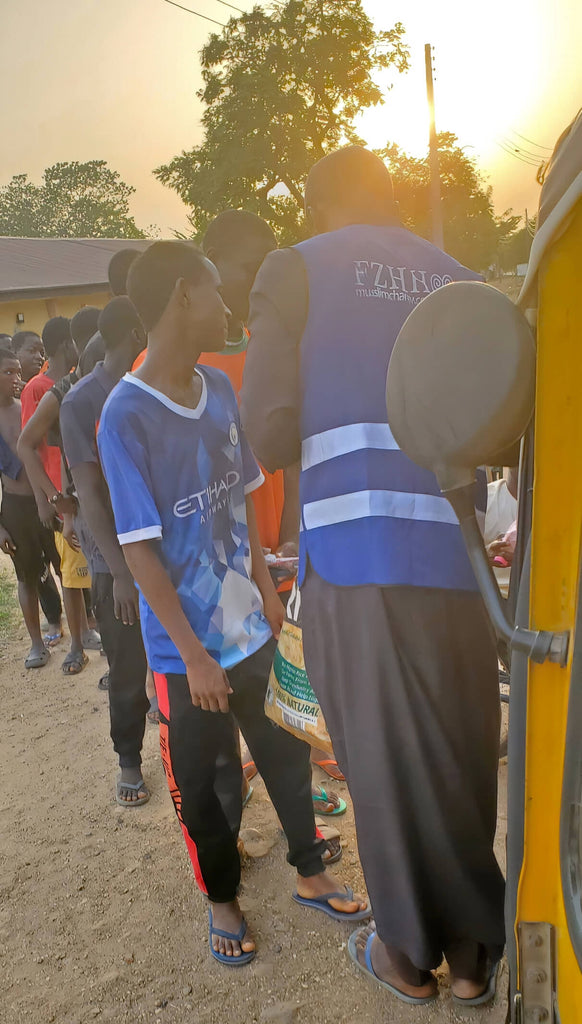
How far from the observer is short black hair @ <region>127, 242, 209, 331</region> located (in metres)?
2.03

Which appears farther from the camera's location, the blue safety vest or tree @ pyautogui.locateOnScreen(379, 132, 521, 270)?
tree @ pyautogui.locateOnScreen(379, 132, 521, 270)

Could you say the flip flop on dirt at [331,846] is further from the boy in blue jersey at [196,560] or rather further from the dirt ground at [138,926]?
the boy in blue jersey at [196,560]

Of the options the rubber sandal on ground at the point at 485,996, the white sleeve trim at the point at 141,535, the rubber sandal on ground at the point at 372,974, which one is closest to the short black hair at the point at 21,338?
the white sleeve trim at the point at 141,535

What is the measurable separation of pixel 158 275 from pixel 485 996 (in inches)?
80.1

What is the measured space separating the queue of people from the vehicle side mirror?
587 mm

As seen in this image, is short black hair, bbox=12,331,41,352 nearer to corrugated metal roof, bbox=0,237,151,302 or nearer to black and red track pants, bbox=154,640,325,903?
black and red track pants, bbox=154,640,325,903

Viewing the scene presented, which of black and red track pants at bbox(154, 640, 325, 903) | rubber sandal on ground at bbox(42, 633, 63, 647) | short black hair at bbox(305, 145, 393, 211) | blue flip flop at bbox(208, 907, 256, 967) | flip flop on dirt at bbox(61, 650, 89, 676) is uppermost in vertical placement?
short black hair at bbox(305, 145, 393, 211)

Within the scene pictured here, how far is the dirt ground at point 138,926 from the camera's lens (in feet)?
6.88

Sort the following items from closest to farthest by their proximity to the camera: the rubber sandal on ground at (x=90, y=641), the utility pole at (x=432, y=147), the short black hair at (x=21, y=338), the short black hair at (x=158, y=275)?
the short black hair at (x=158, y=275) < the rubber sandal on ground at (x=90, y=641) < the short black hair at (x=21, y=338) < the utility pole at (x=432, y=147)

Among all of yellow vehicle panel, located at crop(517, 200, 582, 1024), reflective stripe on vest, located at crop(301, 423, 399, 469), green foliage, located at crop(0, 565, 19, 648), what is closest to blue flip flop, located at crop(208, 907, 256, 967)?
yellow vehicle panel, located at crop(517, 200, 582, 1024)

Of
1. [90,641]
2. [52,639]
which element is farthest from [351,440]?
[52,639]

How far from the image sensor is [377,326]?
5.47ft

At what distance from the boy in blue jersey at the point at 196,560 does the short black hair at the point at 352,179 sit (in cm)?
43

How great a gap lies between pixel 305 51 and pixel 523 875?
87.5 feet
